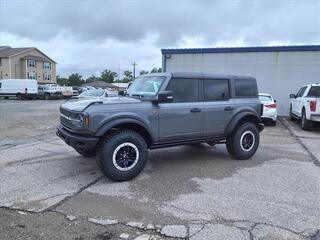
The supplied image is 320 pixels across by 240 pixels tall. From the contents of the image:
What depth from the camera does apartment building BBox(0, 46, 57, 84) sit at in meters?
65.4

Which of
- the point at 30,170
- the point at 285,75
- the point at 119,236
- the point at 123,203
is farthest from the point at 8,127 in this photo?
the point at 285,75

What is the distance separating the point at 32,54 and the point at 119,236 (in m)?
73.5

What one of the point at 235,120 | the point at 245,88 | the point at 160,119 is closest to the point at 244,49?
the point at 245,88

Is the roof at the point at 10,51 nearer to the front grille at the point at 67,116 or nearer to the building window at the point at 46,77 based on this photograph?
the building window at the point at 46,77

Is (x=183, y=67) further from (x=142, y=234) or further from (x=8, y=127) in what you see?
(x=142, y=234)

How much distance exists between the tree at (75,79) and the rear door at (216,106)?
316ft

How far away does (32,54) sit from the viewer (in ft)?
232

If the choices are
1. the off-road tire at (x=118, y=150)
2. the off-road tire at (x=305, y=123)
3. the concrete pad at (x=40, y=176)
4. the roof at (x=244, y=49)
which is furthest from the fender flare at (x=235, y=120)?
the roof at (x=244, y=49)

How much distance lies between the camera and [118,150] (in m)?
5.63

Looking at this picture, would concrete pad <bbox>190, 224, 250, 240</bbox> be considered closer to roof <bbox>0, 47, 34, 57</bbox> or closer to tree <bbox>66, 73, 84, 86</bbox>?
roof <bbox>0, 47, 34, 57</bbox>

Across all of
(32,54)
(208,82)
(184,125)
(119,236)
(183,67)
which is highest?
(32,54)

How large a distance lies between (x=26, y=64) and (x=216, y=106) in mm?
67951

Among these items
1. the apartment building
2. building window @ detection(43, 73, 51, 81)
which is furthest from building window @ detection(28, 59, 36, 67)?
building window @ detection(43, 73, 51, 81)

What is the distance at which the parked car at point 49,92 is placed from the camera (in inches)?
1564
